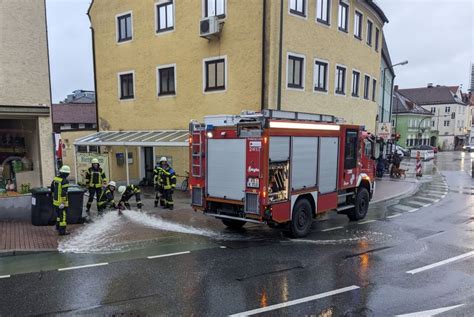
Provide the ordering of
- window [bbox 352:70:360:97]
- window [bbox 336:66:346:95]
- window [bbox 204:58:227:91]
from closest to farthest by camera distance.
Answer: window [bbox 204:58:227:91] < window [bbox 336:66:346:95] < window [bbox 352:70:360:97]

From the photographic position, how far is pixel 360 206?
11516 millimetres

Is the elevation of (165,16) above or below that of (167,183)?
above

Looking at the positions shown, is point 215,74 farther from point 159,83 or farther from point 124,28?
point 124,28

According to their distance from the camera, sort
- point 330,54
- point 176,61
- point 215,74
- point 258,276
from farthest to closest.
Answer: point 176,61 → point 330,54 → point 215,74 → point 258,276

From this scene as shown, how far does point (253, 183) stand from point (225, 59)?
874cm

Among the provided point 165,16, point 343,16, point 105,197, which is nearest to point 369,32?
point 343,16

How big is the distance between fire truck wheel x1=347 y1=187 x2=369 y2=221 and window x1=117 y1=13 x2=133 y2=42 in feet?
46.0

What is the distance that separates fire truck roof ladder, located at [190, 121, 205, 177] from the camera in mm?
9375

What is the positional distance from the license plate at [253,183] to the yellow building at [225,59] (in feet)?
22.3

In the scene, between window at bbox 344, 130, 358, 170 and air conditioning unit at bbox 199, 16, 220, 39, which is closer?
window at bbox 344, 130, 358, 170

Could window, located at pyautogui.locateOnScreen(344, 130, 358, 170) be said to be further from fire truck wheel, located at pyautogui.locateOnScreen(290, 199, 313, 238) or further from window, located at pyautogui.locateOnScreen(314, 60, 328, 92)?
window, located at pyautogui.locateOnScreen(314, 60, 328, 92)

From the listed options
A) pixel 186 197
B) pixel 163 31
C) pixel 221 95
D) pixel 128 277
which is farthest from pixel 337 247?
pixel 163 31

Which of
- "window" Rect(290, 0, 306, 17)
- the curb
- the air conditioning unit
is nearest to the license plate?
the curb

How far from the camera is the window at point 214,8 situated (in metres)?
15.6
